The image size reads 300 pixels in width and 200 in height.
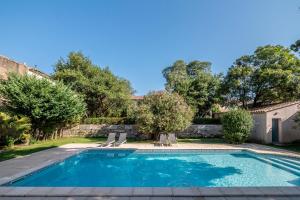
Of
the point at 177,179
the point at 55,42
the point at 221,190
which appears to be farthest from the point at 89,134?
the point at 221,190

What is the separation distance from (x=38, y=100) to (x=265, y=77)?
2072cm

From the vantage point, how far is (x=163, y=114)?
58.3 ft

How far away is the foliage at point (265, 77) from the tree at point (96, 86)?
42.8 feet

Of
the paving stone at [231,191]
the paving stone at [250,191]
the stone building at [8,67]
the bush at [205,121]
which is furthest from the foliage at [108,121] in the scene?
the paving stone at [250,191]

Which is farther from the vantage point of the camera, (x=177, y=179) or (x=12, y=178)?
(x=177, y=179)

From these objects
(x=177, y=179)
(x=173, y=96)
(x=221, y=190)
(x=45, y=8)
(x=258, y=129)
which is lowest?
Result: (x=177, y=179)

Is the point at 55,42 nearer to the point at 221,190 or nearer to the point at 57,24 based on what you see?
the point at 57,24

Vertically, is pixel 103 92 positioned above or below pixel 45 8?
below

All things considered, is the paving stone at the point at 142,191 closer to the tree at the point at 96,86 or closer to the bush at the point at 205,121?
the bush at the point at 205,121

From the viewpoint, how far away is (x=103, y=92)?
2544 centimetres

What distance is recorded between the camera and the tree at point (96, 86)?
83.1 feet

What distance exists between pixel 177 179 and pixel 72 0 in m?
12.7

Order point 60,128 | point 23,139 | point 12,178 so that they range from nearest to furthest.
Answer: point 12,178
point 23,139
point 60,128

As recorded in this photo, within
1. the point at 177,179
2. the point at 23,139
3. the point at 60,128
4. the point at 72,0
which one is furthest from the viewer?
the point at 60,128
